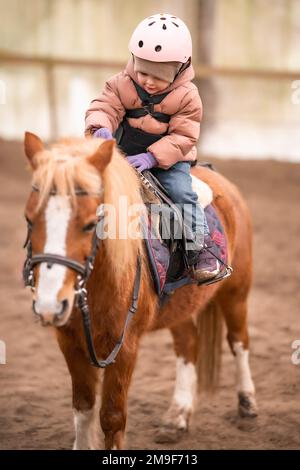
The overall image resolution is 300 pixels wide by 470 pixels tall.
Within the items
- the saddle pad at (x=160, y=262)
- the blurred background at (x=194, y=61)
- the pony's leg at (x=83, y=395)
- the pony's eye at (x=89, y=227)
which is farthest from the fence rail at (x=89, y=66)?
the pony's eye at (x=89, y=227)

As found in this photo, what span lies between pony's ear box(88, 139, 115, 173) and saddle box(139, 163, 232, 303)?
499 millimetres

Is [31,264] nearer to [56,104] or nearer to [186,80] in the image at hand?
[186,80]

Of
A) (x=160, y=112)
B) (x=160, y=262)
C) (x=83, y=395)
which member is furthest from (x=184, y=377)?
(x=160, y=112)

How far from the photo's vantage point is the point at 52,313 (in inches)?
88.1

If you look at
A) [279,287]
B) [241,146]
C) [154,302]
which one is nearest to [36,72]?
[241,146]

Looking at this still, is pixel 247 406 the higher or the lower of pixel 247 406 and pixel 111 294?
the lower

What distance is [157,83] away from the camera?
293 centimetres

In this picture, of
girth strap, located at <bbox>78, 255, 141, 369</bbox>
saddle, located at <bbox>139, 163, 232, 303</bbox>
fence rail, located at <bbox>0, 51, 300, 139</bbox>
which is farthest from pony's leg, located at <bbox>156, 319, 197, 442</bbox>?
fence rail, located at <bbox>0, 51, 300, 139</bbox>

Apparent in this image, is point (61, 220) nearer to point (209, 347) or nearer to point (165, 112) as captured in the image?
point (165, 112)

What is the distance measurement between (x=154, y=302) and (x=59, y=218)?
964mm

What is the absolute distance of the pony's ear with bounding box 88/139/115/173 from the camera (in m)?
2.43

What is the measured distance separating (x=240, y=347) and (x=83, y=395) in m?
1.35

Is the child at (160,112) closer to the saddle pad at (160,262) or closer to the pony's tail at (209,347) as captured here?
the saddle pad at (160,262)

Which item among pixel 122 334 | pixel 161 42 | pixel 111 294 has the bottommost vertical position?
pixel 122 334
